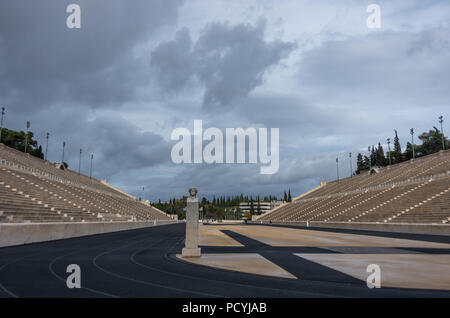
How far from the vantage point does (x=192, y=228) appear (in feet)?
38.4

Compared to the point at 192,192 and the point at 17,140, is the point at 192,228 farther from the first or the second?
the point at 17,140

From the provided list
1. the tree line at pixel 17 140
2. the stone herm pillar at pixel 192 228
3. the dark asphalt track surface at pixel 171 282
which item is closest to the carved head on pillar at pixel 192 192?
the stone herm pillar at pixel 192 228

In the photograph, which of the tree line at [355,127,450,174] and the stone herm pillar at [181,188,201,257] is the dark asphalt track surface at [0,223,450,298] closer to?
the stone herm pillar at [181,188,201,257]

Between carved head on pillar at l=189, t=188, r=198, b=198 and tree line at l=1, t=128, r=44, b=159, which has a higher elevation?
tree line at l=1, t=128, r=44, b=159

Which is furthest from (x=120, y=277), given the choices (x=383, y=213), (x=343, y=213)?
(x=343, y=213)

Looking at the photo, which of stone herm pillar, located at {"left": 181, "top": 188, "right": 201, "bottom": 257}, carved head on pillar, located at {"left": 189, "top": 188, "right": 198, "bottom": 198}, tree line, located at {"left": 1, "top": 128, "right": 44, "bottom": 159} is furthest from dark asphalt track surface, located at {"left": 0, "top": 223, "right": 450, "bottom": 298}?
tree line, located at {"left": 1, "top": 128, "right": 44, "bottom": 159}

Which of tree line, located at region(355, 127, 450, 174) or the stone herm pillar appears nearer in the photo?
the stone herm pillar

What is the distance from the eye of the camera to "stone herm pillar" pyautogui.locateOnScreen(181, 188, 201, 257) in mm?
11516

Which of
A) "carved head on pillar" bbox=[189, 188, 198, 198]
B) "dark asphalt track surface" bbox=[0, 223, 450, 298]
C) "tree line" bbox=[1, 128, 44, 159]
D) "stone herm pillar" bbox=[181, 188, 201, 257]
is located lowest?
"dark asphalt track surface" bbox=[0, 223, 450, 298]

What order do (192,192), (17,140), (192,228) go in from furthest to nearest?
(17,140) < (192,192) < (192,228)

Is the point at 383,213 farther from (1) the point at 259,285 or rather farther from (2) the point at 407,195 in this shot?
(1) the point at 259,285

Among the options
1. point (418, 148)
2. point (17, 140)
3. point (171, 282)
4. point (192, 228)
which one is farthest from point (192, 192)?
point (418, 148)
